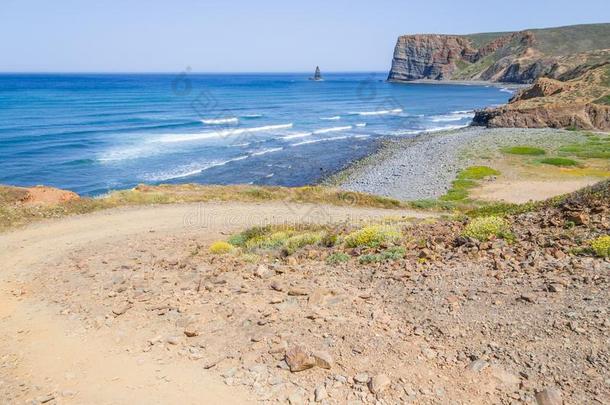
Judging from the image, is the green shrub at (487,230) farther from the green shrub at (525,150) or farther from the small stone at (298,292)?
the green shrub at (525,150)

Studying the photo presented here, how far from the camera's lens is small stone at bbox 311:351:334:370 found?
7.75 m

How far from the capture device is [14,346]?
30.4ft

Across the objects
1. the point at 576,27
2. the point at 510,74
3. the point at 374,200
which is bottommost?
the point at 374,200

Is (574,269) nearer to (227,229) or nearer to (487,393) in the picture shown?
(487,393)

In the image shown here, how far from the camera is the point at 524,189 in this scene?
32188 mm

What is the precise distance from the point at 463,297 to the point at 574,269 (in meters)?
2.45

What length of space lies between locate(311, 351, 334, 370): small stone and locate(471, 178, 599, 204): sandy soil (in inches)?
947

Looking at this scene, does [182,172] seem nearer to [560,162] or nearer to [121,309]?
[560,162]

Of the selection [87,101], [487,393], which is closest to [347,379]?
[487,393]

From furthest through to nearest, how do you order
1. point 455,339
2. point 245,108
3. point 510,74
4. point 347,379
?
point 510,74, point 245,108, point 455,339, point 347,379

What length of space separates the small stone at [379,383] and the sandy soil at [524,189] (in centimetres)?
2415

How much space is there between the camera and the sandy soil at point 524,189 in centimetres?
2986

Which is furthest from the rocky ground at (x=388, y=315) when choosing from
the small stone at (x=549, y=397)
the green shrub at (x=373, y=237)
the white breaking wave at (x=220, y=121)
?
the white breaking wave at (x=220, y=121)

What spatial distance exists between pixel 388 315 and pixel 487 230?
4793mm
